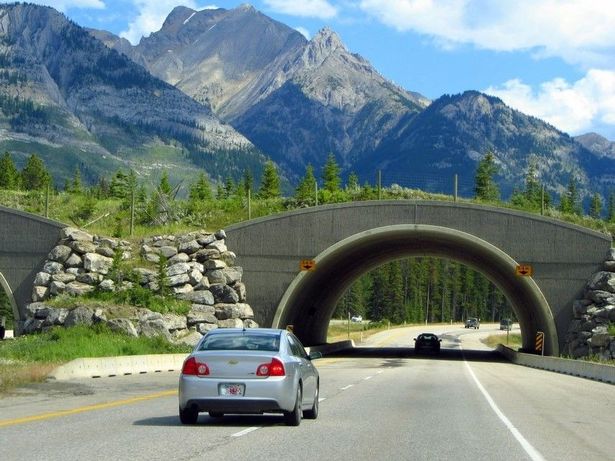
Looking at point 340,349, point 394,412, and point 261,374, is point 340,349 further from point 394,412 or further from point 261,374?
point 261,374

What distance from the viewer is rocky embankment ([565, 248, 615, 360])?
45719 millimetres

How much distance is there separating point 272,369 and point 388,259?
5173 centimetres

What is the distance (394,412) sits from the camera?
63.4 feet

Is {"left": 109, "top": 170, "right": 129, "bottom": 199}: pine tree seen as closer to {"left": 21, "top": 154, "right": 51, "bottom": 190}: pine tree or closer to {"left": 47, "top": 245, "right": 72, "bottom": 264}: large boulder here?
{"left": 47, "top": 245, "right": 72, "bottom": 264}: large boulder

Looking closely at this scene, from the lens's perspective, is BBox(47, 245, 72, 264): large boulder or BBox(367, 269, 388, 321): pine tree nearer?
BBox(47, 245, 72, 264): large boulder

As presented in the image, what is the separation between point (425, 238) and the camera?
54438mm

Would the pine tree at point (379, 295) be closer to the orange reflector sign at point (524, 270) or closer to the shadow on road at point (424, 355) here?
the shadow on road at point (424, 355)

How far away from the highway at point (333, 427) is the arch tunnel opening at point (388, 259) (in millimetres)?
22694

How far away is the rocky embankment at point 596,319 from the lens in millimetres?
45719

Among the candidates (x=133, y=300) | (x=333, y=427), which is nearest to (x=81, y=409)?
(x=333, y=427)

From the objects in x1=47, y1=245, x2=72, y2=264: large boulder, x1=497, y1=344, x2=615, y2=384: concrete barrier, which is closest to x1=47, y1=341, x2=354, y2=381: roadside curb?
x1=47, y1=245, x2=72, y2=264: large boulder

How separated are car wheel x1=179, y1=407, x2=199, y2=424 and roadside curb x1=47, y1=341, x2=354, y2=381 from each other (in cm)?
1346

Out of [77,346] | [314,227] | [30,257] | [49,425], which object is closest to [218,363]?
[49,425]

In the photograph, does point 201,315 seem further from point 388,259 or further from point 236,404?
point 236,404
